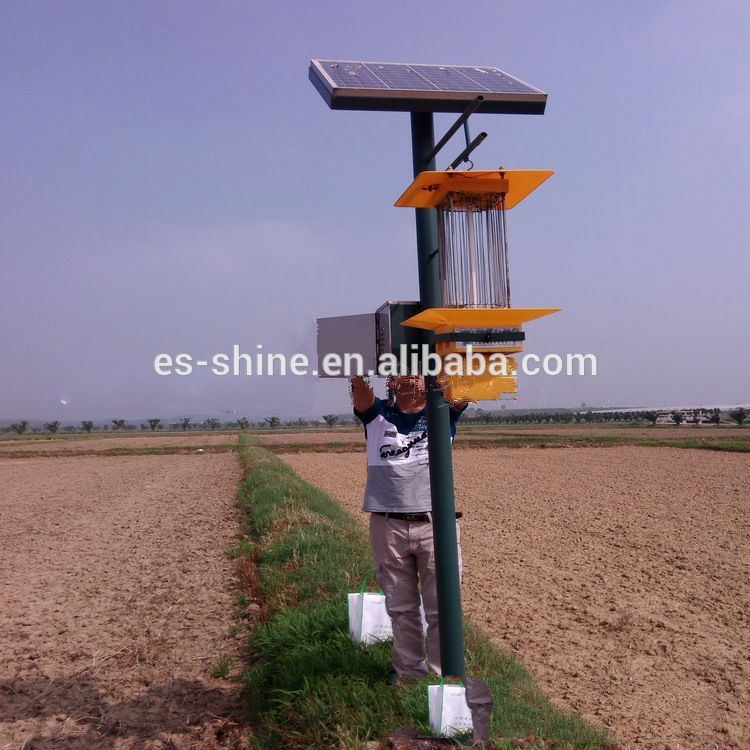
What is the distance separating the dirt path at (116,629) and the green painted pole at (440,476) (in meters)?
1.67

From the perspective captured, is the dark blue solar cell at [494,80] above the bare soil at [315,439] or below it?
above

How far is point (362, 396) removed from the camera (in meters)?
3.68

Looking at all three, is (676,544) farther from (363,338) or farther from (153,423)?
(153,423)

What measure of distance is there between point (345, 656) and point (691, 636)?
4.07m

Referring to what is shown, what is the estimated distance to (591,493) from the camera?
59.4 feet

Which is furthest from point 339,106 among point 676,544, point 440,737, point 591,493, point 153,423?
point 153,423

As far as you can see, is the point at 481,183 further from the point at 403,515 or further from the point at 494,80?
the point at 403,515

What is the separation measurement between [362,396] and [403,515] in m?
0.72

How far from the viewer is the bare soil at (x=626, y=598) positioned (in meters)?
4.71

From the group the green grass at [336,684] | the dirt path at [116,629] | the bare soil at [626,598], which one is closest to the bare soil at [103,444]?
the bare soil at [626,598]

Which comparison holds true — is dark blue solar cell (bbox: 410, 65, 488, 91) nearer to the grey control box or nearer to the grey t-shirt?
the grey control box

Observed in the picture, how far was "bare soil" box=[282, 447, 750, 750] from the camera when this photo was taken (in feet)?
15.5

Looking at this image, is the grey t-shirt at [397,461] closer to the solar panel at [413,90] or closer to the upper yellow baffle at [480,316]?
the upper yellow baffle at [480,316]

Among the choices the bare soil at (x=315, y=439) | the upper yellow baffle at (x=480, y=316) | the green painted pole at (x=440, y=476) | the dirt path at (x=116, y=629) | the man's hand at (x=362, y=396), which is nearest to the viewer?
the upper yellow baffle at (x=480, y=316)
